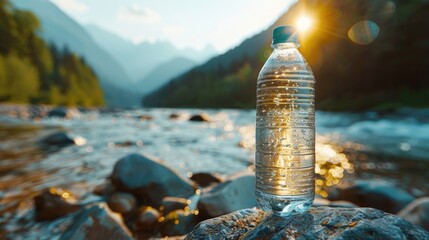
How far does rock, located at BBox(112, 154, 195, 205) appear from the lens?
4887 mm

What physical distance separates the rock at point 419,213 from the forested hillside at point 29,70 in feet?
128

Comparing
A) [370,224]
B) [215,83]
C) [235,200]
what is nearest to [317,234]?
[370,224]

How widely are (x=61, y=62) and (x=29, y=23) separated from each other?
13.3 metres

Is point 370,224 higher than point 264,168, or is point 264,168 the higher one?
point 264,168

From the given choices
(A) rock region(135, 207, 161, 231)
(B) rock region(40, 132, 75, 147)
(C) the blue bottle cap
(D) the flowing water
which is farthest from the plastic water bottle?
(B) rock region(40, 132, 75, 147)

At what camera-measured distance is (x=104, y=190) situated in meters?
5.39

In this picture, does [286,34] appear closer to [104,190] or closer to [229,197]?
[229,197]

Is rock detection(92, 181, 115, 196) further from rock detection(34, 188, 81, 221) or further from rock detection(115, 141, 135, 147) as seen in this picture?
rock detection(115, 141, 135, 147)

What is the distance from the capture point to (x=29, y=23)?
4494cm

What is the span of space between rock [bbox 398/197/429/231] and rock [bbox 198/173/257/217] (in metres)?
1.93

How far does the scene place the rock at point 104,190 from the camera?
5.33m

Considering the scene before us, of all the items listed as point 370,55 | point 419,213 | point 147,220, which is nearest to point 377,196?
point 419,213

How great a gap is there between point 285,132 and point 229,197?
168cm

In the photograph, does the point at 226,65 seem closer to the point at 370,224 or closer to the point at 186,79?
the point at 186,79
